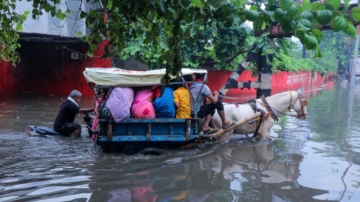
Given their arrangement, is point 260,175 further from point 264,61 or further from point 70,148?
point 264,61

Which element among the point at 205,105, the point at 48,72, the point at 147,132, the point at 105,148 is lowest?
the point at 105,148

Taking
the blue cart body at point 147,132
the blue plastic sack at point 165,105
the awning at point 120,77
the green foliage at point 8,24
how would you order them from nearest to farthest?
the green foliage at point 8,24 < the awning at point 120,77 < the blue cart body at point 147,132 < the blue plastic sack at point 165,105

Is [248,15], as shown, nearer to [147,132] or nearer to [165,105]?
[165,105]

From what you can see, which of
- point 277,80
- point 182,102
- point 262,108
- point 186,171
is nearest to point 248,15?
point 186,171

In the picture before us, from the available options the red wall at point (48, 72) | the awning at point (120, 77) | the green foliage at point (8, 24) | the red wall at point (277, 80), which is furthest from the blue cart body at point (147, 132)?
the red wall at point (277, 80)

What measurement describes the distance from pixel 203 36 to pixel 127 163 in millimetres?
11045

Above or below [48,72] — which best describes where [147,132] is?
below

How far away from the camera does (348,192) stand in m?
5.86

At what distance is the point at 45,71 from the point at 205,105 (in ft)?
48.8

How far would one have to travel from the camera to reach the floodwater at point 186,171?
5574mm

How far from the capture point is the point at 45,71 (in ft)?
67.8

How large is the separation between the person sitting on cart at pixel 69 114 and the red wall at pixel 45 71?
10992mm

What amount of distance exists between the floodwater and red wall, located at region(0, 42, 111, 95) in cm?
1006

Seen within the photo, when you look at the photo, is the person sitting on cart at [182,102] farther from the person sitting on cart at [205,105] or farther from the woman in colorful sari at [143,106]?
the woman in colorful sari at [143,106]
